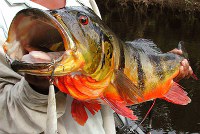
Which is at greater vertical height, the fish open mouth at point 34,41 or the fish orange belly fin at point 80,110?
the fish open mouth at point 34,41

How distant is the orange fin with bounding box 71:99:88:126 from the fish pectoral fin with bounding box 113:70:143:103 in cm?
23

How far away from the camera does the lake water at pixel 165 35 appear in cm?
729

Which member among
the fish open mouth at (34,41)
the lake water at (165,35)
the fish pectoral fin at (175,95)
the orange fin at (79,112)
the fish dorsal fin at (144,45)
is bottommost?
the lake water at (165,35)

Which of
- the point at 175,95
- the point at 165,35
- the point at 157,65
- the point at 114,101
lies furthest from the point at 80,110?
the point at 165,35

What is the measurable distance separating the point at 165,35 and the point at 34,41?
46.1 ft

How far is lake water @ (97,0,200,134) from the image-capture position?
7293 mm

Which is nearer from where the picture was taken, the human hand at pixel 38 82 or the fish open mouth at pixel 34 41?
the fish open mouth at pixel 34 41

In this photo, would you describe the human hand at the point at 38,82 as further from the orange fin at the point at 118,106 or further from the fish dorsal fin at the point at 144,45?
the fish dorsal fin at the point at 144,45

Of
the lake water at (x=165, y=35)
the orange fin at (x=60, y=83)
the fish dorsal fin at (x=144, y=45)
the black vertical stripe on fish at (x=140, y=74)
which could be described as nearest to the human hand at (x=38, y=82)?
the orange fin at (x=60, y=83)

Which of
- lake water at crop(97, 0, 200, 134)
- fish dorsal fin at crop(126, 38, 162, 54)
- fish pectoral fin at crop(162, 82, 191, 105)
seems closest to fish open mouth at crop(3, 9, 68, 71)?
fish dorsal fin at crop(126, 38, 162, 54)

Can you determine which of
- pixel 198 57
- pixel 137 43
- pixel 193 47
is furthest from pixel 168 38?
pixel 137 43

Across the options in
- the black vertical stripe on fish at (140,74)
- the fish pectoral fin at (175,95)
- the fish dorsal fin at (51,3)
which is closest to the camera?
the black vertical stripe on fish at (140,74)

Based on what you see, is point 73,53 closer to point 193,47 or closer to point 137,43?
point 137,43

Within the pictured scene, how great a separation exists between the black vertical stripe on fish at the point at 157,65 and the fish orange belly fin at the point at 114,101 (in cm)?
48
